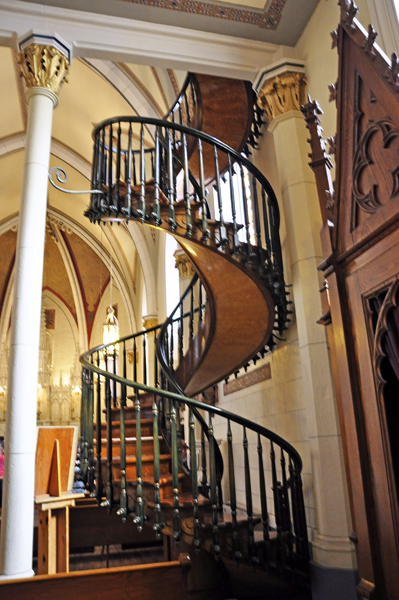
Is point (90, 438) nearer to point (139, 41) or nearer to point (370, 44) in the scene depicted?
point (370, 44)

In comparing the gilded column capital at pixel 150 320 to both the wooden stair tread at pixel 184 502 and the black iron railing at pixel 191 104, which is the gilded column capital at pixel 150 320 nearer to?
the black iron railing at pixel 191 104

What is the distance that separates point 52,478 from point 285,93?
12.2 feet

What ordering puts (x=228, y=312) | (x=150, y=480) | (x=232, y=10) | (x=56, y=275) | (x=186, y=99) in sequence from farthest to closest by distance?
(x=56, y=275), (x=186, y=99), (x=228, y=312), (x=232, y=10), (x=150, y=480)

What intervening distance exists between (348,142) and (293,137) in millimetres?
2387

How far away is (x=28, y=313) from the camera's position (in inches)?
137

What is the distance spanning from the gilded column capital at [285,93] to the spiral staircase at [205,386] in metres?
0.67

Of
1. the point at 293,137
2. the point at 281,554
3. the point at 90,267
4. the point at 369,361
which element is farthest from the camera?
the point at 90,267

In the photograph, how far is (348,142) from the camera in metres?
2.08

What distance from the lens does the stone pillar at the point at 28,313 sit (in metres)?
3.05

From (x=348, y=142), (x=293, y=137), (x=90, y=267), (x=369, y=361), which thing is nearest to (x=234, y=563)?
(x=369, y=361)

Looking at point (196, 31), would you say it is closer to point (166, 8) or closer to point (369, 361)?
point (166, 8)

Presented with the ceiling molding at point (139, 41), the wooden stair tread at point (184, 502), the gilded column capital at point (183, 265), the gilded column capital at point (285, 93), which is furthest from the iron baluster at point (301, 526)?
the gilded column capital at point (183, 265)

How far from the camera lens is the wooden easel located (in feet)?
9.86

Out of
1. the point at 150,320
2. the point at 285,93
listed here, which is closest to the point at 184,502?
the point at 285,93
